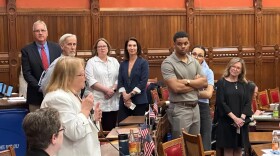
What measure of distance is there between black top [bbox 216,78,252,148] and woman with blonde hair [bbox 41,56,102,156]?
314cm

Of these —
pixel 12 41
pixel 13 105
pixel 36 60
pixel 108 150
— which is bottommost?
pixel 108 150

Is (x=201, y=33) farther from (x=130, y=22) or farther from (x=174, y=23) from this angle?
(x=130, y=22)

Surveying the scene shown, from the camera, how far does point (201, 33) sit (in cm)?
1047

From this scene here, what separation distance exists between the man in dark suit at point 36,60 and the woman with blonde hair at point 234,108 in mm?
2110

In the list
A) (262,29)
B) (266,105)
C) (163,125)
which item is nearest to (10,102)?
(163,125)

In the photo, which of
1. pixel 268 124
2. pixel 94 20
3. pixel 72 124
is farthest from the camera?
pixel 94 20

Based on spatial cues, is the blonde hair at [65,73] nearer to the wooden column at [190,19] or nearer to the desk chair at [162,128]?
the desk chair at [162,128]

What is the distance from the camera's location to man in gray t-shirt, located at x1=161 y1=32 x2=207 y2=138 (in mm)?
4953

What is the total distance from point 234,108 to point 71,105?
10.9 feet

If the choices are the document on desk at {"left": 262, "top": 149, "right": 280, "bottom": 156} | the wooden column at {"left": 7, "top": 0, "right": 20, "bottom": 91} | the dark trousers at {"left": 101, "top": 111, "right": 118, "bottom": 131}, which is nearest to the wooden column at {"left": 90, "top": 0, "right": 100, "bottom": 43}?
the wooden column at {"left": 7, "top": 0, "right": 20, "bottom": 91}

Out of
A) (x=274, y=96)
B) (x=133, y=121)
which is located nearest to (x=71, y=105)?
(x=133, y=121)

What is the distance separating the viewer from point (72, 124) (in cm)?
302

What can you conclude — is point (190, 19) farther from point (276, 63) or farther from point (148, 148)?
point (148, 148)

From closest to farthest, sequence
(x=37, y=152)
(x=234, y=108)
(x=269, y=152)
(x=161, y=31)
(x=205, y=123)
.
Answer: (x=37, y=152), (x=269, y=152), (x=205, y=123), (x=234, y=108), (x=161, y=31)
